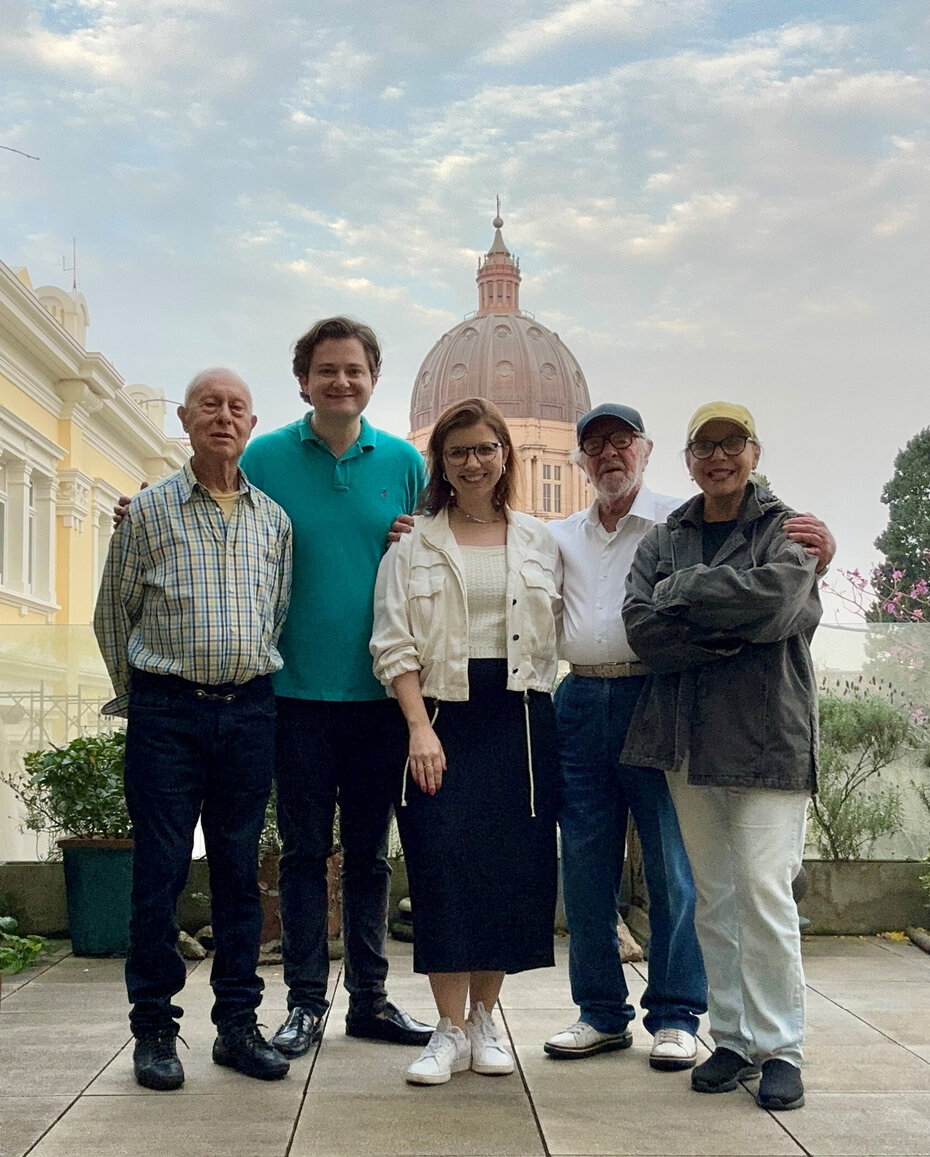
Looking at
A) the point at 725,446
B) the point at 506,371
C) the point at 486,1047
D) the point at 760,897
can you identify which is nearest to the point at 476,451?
the point at 725,446

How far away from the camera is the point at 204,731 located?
11.5 feet

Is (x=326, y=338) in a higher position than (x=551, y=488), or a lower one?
lower

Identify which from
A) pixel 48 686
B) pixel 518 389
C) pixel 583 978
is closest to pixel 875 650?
pixel 583 978

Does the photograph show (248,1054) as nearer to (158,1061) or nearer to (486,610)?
(158,1061)

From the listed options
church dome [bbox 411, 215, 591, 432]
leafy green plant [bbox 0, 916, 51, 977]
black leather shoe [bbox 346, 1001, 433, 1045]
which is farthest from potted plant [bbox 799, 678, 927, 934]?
church dome [bbox 411, 215, 591, 432]

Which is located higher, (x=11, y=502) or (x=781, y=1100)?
(x=11, y=502)

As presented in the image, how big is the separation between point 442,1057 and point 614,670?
42.0 inches

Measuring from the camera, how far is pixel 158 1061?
352 cm

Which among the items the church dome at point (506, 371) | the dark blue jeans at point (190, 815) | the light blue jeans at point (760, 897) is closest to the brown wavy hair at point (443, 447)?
the dark blue jeans at point (190, 815)

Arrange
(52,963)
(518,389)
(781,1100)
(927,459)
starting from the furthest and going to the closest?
(518,389), (927,459), (52,963), (781,1100)

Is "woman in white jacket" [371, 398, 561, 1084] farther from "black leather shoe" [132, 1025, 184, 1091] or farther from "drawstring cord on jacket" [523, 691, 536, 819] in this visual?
"black leather shoe" [132, 1025, 184, 1091]

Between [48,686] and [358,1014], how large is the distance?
295cm

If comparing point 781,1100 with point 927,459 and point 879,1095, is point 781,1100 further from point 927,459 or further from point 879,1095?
point 927,459

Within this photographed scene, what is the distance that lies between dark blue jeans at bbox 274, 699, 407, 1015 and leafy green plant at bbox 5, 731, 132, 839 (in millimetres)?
1931
